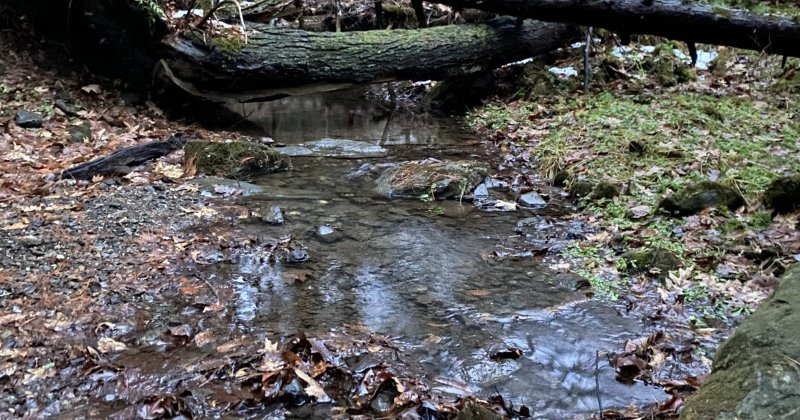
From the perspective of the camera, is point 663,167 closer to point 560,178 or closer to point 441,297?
point 560,178

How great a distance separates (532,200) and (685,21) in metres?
4.63

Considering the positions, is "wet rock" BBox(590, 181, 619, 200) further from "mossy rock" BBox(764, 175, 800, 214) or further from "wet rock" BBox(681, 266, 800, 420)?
"wet rock" BBox(681, 266, 800, 420)

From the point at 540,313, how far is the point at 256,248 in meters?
2.40

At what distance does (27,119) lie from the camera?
7148 mm

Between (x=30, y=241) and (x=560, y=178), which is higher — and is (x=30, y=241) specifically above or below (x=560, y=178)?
above

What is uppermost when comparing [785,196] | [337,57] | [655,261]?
[337,57]

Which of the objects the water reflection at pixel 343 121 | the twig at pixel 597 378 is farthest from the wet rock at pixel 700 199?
the water reflection at pixel 343 121

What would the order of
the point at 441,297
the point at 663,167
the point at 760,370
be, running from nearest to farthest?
the point at 760,370 < the point at 441,297 < the point at 663,167

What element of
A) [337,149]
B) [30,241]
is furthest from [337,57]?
[30,241]

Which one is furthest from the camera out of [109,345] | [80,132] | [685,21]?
[685,21]

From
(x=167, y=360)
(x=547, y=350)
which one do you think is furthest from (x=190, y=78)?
(x=547, y=350)

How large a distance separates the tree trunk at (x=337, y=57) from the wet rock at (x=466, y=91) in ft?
1.45

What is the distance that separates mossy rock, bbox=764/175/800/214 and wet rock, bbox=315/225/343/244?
3756mm

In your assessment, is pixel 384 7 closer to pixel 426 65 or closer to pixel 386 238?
pixel 426 65
